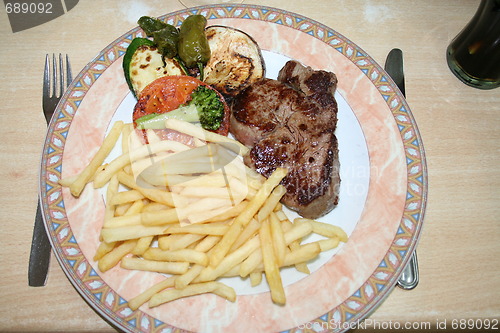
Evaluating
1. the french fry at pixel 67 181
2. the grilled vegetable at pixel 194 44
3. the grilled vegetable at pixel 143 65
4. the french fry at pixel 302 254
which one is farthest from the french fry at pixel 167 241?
the grilled vegetable at pixel 194 44

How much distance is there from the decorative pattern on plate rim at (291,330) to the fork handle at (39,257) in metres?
0.19

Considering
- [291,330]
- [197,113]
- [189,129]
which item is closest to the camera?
[291,330]

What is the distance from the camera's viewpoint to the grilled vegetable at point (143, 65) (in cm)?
356

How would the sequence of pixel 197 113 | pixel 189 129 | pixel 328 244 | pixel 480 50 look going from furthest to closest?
1. pixel 480 50
2. pixel 197 113
3. pixel 189 129
4. pixel 328 244

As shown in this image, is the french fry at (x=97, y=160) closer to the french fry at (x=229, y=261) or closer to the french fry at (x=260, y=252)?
the french fry at (x=229, y=261)

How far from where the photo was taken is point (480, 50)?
3.86 metres

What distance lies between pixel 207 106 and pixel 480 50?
110 inches

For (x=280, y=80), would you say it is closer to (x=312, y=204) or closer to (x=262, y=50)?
(x=262, y=50)

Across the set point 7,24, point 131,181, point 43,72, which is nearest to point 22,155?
point 43,72

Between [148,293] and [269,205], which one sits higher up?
[269,205]

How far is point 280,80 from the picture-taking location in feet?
12.1

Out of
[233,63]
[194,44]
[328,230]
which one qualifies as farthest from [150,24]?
[328,230]

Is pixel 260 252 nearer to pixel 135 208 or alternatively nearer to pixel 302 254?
pixel 302 254

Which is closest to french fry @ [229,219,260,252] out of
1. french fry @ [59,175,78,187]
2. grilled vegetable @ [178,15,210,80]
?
french fry @ [59,175,78,187]
